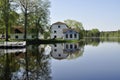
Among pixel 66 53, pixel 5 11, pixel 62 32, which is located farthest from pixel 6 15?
pixel 62 32

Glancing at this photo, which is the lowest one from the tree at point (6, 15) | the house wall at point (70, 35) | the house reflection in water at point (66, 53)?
the house reflection in water at point (66, 53)

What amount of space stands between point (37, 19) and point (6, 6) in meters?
15.7

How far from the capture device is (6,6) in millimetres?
50531

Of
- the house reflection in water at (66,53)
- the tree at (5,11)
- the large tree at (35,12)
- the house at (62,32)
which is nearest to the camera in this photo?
the house reflection in water at (66,53)

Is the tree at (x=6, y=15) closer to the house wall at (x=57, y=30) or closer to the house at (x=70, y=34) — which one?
the house at (x=70, y=34)

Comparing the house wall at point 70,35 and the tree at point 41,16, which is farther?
the house wall at point 70,35

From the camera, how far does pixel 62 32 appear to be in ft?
318

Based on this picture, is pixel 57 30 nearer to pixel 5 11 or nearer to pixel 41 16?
pixel 41 16

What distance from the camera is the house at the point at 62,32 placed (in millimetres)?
92938

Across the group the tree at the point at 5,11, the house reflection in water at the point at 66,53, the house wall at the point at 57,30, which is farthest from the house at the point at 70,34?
the house reflection in water at the point at 66,53

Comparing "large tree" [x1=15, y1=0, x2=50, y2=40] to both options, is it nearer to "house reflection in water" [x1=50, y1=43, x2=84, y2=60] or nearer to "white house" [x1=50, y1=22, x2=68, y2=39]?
"house reflection in water" [x1=50, y1=43, x2=84, y2=60]

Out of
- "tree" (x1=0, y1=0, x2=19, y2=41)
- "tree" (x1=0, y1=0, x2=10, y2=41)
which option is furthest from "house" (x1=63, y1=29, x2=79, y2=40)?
"tree" (x1=0, y1=0, x2=10, y2=41)

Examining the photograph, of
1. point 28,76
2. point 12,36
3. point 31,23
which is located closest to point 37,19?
point 31,23

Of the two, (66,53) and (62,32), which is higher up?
(62,32)
